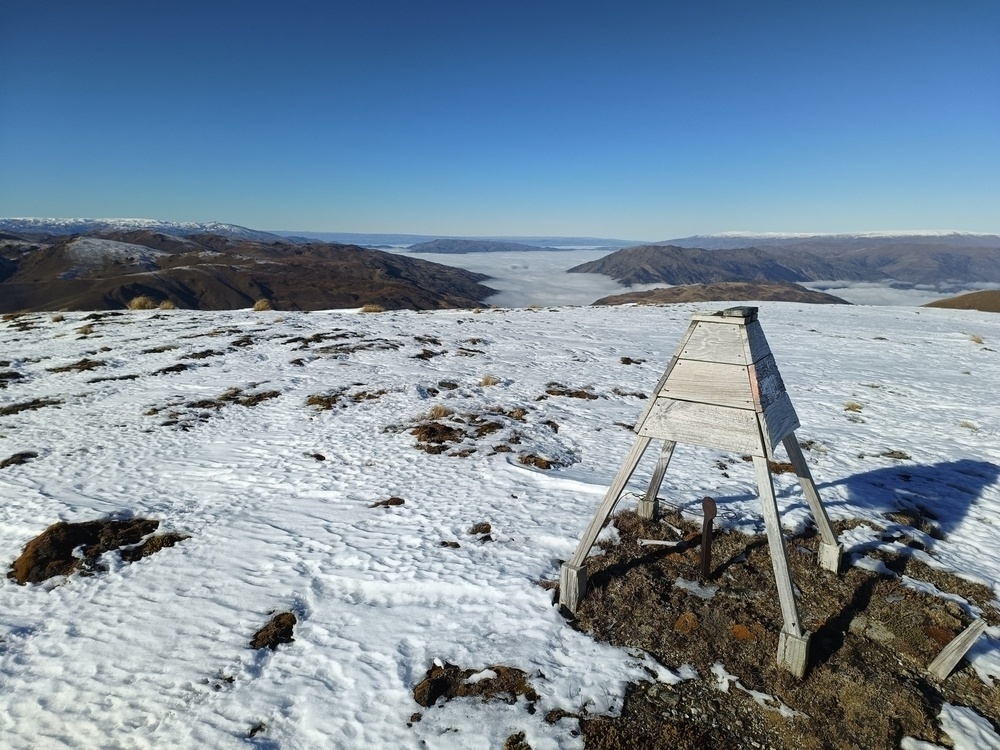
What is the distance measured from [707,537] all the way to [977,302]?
6252 cm

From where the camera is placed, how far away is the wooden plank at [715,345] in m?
4.84

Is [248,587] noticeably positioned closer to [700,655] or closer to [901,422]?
[700,655]

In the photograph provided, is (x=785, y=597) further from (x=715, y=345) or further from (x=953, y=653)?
(x=715, y=345)

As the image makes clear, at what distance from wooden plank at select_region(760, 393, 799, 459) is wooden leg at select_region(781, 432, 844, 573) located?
0.30m

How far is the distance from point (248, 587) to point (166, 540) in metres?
2.05

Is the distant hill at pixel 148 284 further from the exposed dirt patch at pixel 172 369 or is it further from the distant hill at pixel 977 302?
the distant hill at pixel 977 302

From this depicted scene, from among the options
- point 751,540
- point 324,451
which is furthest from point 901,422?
point 324,451

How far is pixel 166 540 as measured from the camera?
7547mm

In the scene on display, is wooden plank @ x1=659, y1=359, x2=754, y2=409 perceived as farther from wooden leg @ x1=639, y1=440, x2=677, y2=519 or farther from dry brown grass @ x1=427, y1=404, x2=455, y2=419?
dry brown grass @ x1=427, y1=404, x2=455, y2=419

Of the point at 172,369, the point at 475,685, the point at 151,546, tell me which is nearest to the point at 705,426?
the point at 475,685

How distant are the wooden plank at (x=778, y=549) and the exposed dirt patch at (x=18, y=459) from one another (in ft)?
43.9

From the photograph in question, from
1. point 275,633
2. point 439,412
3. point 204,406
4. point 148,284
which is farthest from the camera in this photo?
point 148,284

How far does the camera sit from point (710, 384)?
495 centimetres

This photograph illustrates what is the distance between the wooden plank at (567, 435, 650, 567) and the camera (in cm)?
528
